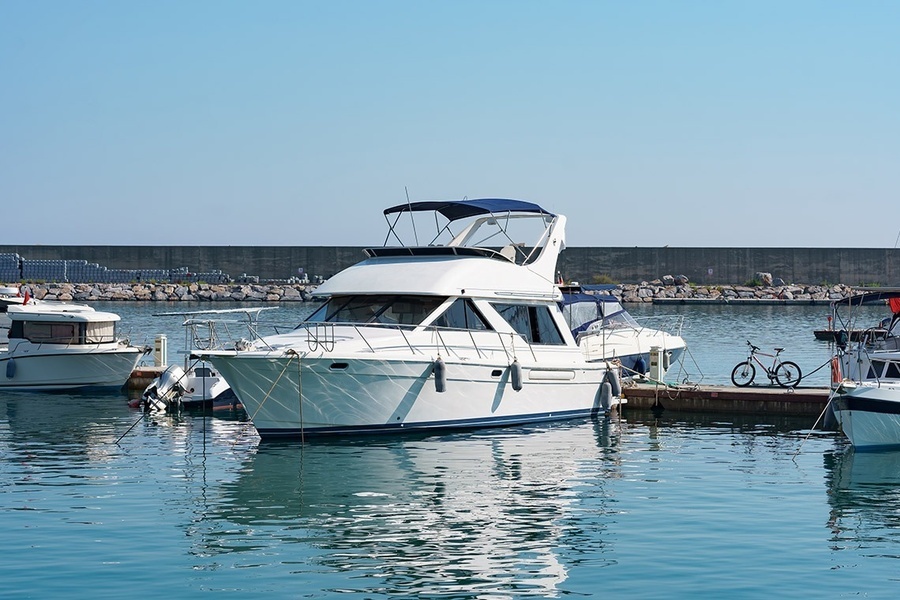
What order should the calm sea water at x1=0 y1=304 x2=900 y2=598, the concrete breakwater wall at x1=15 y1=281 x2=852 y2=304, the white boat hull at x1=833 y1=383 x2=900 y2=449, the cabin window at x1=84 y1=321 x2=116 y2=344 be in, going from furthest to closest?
the concrete breakwater wall at x1=15 y1=281 x2=852 y2=304 → the cabin window at x1=84 y1=321 x2=116 y2=344 → the white boat hull at x1=833 y1=383 x2=900 y2=449 → the calm sea water at x1=0 y1=304 x2=900 y2=598

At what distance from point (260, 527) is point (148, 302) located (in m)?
58.1

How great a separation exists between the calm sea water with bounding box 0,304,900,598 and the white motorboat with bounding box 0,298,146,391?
4896mm

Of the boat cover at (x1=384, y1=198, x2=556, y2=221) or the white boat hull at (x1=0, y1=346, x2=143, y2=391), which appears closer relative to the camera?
the boat cover at (x1=384, y1=198, x2=556, y2=221)

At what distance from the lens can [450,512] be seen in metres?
15.2

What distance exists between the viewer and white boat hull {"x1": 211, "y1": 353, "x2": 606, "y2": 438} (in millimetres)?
19531

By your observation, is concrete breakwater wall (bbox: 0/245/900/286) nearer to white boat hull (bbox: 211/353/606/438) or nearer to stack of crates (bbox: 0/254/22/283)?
stack of crates (bbox: 0/254/22/283)

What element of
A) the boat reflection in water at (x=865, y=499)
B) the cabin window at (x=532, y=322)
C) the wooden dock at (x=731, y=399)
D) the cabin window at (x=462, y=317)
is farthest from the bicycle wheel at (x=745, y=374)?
the cabin window at (x=462, y=317)

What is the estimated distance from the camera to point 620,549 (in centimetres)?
1339

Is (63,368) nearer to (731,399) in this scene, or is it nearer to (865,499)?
(731,399)

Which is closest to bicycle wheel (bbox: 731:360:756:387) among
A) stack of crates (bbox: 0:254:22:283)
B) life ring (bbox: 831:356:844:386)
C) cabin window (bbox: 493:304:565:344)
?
life ring (bbox: 831:356:844:386)

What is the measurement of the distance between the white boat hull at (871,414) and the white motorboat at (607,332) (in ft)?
27.1

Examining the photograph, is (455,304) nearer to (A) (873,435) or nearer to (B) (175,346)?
(A) (873,435)

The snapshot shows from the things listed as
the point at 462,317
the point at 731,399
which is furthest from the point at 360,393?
the point at 731,399

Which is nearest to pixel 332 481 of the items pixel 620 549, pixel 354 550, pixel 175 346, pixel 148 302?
pixel 354 550
